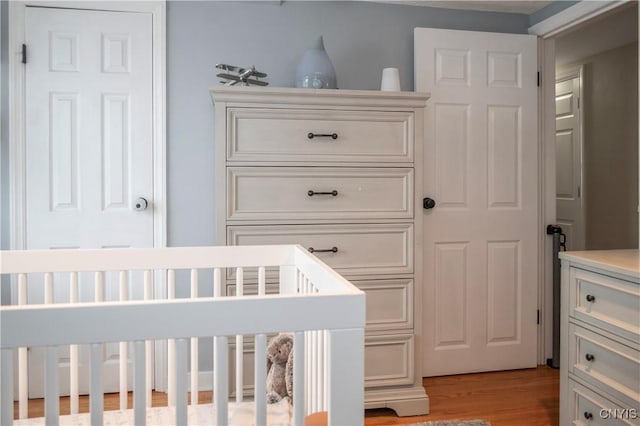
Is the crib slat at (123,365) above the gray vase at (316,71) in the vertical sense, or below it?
below

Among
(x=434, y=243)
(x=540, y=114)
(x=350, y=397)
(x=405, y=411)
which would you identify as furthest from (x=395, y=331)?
(x=540, y=114)

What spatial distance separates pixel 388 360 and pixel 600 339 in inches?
35.0

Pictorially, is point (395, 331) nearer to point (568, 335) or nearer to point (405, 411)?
point (405, 411)

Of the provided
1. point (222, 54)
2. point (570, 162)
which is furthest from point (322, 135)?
point (570, 162)

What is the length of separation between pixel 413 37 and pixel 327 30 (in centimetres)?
50

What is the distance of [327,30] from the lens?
8.81 ft

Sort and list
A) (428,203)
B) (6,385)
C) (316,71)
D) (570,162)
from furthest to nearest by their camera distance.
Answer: (570,162), (428,203), (316,71), (6,385)

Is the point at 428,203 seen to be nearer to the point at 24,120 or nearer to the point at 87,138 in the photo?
the point at 87,138

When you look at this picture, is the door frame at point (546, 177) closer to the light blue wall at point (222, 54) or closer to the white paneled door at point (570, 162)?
the light blue wall at point (222, 54)

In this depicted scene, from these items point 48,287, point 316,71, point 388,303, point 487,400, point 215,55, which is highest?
point 215,55

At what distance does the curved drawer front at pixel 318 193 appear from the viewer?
2.14 metres

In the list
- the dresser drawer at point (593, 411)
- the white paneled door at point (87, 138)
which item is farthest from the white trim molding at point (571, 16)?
the white paneled door at point (87, 138)

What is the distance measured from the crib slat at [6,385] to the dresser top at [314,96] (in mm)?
1455

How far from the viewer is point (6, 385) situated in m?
0.82
